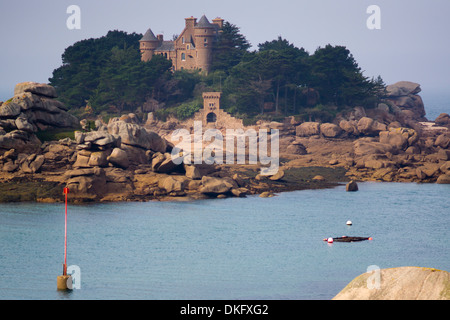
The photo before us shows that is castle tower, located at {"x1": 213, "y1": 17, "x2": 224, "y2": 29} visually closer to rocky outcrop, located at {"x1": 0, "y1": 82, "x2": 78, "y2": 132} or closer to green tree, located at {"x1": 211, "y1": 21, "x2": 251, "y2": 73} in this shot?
green tree, located at {"x1": 211, "y1": 21, "x2": 251, "y2": 73}

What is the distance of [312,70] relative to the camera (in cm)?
12488

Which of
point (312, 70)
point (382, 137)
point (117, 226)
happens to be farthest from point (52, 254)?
point (312, 70)

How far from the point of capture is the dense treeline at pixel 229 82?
120188mm

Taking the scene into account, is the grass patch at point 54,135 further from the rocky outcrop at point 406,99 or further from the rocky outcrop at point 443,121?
the rocky outcrop at point 443,121

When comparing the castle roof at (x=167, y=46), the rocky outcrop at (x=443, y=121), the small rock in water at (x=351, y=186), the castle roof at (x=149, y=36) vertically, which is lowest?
the small rock in water at (x=351, y=186)

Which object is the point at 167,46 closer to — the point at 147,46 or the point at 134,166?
the point at 147,46

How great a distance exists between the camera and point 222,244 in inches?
2285

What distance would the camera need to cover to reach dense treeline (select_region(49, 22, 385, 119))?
4732 inches

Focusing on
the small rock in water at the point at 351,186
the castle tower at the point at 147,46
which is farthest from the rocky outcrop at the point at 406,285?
the castle tower at the point at 147,46

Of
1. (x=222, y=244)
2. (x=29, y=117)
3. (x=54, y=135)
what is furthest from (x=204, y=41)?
(x=222, y=244)

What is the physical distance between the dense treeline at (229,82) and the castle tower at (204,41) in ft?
4.95

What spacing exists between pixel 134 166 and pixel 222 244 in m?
21.2

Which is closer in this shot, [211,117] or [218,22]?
[211,117]

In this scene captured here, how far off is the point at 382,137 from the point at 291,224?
40.2 m
